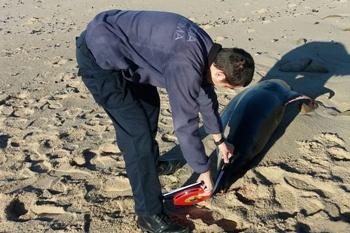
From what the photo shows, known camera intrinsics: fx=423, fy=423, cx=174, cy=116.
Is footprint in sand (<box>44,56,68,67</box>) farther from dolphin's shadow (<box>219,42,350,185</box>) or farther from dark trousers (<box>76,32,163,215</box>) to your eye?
dark trousers (<box>76,32,163,215</box>)

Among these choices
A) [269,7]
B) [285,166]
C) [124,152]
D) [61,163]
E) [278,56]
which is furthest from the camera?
[269,7]

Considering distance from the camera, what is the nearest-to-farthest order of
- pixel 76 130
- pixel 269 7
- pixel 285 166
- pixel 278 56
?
pixel 285 166 < pixel 76 130 < pixel 278 56 < pixel 269 7

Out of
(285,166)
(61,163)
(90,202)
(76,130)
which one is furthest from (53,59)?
(285,166)

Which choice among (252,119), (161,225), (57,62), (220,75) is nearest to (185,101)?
(220,75)

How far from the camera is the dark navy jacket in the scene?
264 centimetres

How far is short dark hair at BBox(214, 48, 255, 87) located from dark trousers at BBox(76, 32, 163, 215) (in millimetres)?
710

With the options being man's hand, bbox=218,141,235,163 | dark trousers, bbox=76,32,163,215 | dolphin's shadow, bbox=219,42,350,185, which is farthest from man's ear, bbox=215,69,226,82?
dolphin's shadow, bbox=219,42,350,185

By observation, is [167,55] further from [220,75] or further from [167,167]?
[167,167]

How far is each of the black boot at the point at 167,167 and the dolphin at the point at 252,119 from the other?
0.45 meters

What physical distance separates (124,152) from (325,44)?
5.03m

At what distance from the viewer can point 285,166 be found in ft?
12.7

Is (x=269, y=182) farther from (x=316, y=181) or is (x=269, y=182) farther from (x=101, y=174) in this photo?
(x=101, y=174)

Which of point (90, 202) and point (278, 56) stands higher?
point (278, 56)

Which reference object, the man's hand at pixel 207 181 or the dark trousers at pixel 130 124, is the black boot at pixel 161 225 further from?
the man's hand at pixel 207 181
